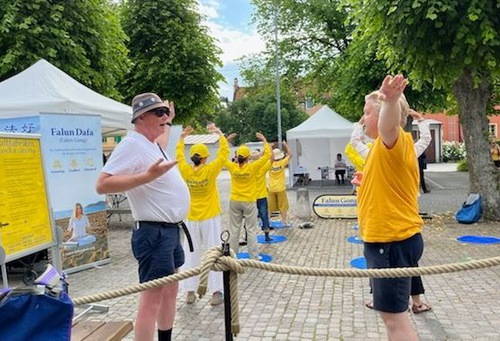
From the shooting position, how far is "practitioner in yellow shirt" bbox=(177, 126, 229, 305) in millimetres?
5426

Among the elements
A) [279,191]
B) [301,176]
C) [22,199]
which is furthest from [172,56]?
[22,199]

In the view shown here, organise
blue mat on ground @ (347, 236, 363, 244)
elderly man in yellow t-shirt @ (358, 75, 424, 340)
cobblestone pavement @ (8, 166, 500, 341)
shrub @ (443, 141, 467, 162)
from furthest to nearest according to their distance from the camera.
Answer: shrub @ (443, 141, 467, 162)
blue mat on ground @ (347, 236, 363, 244)
cobblestone pavement @ (8, 166, 500, 341)
elderly man in yellow t-shirt @ (358, 75, 424, 340)

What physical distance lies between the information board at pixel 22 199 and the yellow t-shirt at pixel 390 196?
3.43 meters

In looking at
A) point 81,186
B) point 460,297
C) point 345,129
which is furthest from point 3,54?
point 345,129

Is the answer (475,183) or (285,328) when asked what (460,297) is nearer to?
(285,328)

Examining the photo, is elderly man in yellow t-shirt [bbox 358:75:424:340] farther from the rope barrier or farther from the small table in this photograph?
the small table

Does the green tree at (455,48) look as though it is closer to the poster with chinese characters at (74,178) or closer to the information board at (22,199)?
the poster with chinese characters at (74,178)

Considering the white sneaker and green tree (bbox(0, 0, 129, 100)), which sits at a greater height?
green tree (bbox(0, 0, 129, 100))

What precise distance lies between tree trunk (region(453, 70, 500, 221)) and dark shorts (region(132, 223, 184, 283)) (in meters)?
8.96

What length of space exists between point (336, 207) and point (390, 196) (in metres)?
9.06

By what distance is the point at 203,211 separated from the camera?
5.58m

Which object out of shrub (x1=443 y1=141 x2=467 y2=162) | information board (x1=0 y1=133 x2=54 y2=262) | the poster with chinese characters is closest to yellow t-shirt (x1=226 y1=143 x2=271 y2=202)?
the poster with chinese characters

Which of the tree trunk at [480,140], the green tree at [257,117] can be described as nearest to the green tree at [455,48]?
the tree trunk at [480,140]

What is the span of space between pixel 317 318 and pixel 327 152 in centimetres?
1872
